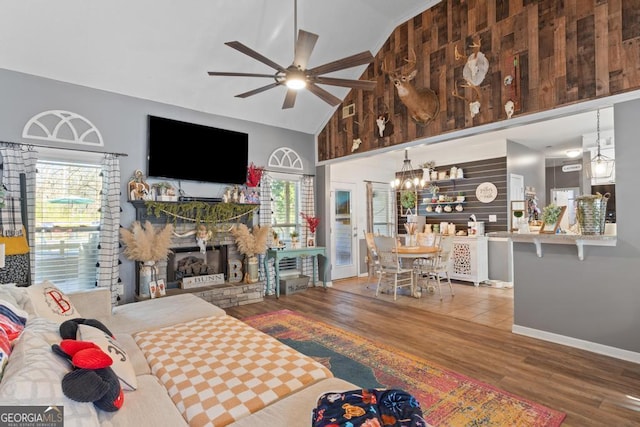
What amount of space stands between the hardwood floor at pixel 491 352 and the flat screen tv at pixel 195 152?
2.16 meters

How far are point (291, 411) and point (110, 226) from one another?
3.79 m

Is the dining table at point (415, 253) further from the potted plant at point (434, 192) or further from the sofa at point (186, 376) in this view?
the sofa at point (186, 376)

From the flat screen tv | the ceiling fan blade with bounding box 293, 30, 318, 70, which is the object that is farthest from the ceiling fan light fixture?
the flat screen tv

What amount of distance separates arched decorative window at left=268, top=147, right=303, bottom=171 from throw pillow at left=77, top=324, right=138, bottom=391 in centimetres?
441

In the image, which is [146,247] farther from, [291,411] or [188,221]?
[291,411]

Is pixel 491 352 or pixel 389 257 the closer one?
pixel 491 352

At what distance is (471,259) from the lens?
6.37 meters

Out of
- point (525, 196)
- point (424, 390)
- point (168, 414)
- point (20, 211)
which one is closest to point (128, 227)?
point (20, 211)

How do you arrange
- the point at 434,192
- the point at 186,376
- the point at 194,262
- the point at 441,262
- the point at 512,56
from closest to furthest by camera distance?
the point at 186,376 < the point at 512,56 < the point at 194,262 < the point at 441,262 < the point at 434,192

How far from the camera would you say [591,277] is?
127 inches

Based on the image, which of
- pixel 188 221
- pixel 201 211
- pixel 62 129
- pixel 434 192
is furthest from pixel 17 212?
pixel 434 192

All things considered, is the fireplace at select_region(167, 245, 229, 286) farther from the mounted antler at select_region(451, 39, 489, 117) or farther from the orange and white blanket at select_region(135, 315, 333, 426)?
the mounted antler at select_region(451, 39, 489, 117)

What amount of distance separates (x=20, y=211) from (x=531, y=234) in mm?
5749

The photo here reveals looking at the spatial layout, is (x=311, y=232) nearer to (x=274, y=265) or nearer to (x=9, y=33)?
(x=274, y=265)
